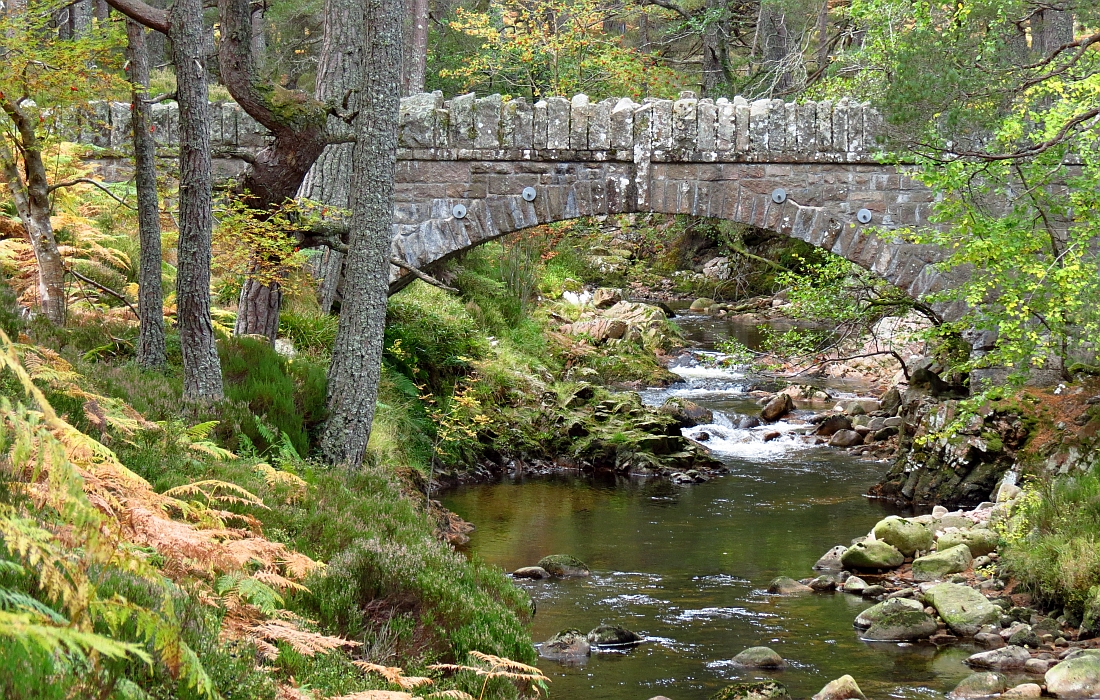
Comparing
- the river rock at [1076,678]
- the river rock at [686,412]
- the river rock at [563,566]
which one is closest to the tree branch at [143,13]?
the river rock at [563,566]

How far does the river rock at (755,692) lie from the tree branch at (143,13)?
6181 millimetres

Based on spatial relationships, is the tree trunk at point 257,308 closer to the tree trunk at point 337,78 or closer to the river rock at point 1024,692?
the tree trunk at point 337,78

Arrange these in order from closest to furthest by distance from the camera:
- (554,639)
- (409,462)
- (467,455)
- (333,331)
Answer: (554,639), (409,462), (333,331), (467,455)

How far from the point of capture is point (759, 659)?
7.26 meters

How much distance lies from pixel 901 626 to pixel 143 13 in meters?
7.43

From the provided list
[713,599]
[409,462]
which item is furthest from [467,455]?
[713,599]

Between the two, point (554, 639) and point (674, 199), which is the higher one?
point (674, 199)

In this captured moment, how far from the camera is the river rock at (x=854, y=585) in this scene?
899cm

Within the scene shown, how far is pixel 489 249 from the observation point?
17.6m

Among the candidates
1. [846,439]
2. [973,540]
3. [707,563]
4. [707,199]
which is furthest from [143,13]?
[846,439]

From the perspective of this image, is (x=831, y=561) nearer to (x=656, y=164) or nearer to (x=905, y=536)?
(x=905, y=536)

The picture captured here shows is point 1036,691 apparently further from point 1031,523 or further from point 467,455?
point 467,455

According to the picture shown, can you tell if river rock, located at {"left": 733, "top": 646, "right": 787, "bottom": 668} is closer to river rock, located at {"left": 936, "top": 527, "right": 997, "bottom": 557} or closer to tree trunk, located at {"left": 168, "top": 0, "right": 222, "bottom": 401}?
river rock, located at {"left": 936, "top": 527, "right": 997, "bottom": 557}

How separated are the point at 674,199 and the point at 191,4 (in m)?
5.99
